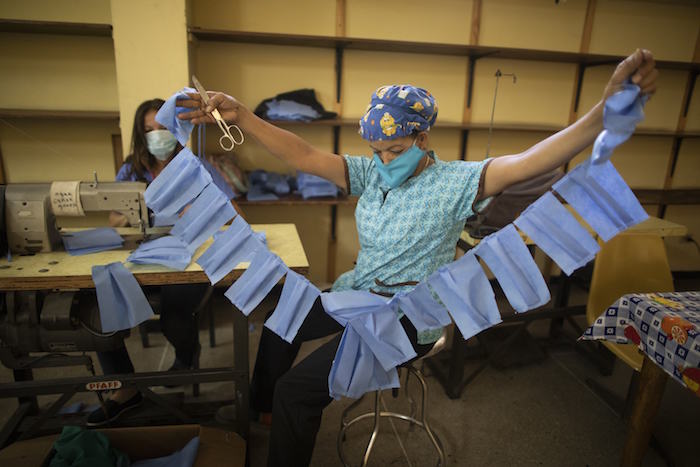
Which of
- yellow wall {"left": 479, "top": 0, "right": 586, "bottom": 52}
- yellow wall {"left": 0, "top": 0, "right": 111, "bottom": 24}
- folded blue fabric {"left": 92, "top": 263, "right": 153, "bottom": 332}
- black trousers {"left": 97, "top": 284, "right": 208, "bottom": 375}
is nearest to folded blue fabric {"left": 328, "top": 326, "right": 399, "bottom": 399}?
folded blue fabric {"left": 92, "top": 263, "right": 153, "bottom": 332}

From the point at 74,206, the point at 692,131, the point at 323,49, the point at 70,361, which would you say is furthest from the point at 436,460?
the point at 692,131

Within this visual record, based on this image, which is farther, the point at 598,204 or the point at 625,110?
the point at 598,204

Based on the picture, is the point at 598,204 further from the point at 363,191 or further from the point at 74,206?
the point at 74,206

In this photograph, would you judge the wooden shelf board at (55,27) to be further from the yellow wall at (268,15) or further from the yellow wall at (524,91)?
the yellow wall at (524,91)

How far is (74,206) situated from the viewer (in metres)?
1.65

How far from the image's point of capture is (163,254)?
63.8 inches

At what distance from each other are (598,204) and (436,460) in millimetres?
1404

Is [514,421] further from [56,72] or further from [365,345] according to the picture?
[56,72]

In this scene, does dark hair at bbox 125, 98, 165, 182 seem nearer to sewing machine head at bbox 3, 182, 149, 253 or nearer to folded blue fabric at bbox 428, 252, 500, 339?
sewing machine head at bbox 3, 182, 149, 253

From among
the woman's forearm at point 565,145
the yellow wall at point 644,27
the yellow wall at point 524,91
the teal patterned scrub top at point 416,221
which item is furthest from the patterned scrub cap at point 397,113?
the yellow wall at point 644,27

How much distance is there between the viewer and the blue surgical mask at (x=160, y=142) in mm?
1908

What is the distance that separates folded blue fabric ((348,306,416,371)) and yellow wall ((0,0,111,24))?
295 centimetres

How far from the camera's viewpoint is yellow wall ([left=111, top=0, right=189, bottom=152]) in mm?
2611

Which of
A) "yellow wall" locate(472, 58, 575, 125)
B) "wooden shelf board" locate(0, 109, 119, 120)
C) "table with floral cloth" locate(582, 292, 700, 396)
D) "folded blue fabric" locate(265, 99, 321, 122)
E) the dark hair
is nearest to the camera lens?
"table with floral cloth" locate(582, 292, 700, 396)
